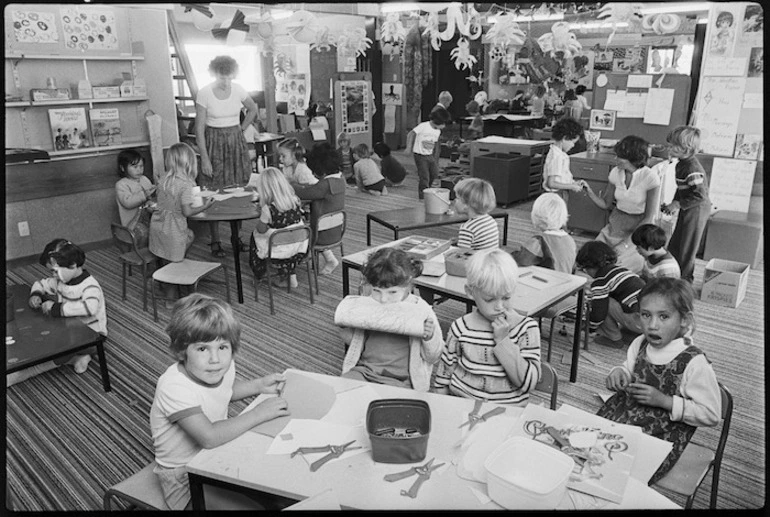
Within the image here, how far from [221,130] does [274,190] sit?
150 centimetres

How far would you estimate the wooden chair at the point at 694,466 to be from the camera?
1951 mm

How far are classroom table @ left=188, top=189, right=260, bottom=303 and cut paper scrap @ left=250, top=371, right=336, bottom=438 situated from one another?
2.49 meters

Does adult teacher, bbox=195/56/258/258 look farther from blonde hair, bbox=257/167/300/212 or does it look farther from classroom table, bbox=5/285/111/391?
classroom table, bbox=5/285/111/391

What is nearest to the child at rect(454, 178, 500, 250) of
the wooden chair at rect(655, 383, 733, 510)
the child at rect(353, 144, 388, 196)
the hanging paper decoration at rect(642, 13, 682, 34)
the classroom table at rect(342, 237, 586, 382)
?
the classroom table at rect(342, 237, 586, 382)

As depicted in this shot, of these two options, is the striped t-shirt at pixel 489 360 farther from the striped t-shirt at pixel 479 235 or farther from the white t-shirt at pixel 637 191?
the white t-shirt at pixel 637 191

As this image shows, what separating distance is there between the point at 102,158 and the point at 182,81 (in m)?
3.75

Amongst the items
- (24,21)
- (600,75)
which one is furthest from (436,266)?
(24,21)

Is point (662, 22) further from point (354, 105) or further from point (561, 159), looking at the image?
point (354, 105)

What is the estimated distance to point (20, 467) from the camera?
2.82 metres

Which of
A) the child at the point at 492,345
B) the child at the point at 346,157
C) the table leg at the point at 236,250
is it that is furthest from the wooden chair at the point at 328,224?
the child at the point at 346,157

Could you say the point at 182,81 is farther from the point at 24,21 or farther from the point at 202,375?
the point at 202,375

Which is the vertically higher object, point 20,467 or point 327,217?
point 327,217

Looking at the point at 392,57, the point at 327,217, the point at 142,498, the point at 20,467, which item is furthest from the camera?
the point at 392,57

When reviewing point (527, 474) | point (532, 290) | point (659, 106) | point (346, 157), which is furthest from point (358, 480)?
point (346, 157)
